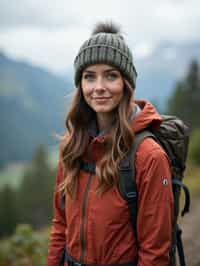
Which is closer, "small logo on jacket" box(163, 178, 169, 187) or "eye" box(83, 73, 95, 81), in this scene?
"small logo on jacket" box(163, 178, 169, 187)

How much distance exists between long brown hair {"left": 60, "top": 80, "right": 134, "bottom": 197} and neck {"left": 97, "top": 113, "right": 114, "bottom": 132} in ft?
0.19

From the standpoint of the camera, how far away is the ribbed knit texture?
303 cm

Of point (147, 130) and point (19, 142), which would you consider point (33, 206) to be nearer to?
point (147, 130)

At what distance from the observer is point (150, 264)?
9.37 feet

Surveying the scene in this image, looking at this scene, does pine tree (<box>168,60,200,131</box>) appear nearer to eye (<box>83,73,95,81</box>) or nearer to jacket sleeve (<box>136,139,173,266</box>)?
eye (<box>83,73,95,81</box>)

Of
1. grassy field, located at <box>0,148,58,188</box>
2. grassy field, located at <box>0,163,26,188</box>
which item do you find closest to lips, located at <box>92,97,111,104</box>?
grassy field, located at <box>0,148,58,188</box>

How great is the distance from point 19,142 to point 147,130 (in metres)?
184

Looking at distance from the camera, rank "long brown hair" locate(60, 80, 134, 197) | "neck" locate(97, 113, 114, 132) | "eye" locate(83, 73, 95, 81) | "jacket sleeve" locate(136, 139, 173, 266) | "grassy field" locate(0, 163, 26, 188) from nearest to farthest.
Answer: "jacket sleeve" locate(136, 139, 173, 266) < "long brown hair" locate(60, 80, 134, 197) < "eye" locate(83, 73, 95, 81) < "neck" locate(97, 113, 114, 132) < "grassy field" locate(0, 163, 26, 188)

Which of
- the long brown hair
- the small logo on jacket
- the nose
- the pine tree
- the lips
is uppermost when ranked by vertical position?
the pine tree

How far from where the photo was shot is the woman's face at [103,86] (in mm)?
2994

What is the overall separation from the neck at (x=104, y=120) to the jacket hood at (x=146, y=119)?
0.88 feet

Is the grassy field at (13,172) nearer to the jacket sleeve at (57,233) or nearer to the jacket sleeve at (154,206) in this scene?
the jacket sleeve at (57,233)

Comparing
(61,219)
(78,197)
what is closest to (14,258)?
(61,219)

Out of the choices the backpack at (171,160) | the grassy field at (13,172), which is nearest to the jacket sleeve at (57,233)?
the backpack at (171,160)
